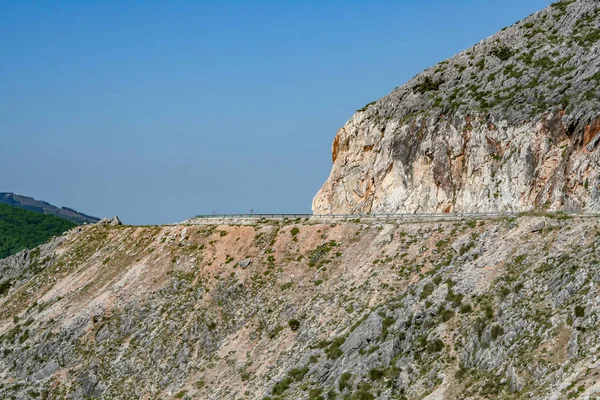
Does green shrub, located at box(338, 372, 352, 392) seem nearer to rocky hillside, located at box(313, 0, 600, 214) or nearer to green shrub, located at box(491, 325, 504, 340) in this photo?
green shrub, located at box(491, 325, 504, 340)

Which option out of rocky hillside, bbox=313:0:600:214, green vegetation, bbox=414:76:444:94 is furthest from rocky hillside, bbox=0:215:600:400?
green vegetation, bbox=414:76:444:94

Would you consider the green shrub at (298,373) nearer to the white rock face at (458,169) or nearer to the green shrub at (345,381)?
the green shrub at (345,381)

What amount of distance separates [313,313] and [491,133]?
26696 millimetres

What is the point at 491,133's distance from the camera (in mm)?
85938

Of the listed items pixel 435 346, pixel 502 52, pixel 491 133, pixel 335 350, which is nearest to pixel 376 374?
→ pixel 435 346

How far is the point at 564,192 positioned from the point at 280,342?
2805 cm

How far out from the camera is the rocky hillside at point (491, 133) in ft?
260

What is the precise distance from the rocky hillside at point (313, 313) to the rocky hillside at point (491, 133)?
9.61 metres

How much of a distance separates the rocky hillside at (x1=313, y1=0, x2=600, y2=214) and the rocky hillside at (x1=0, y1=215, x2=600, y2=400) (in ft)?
31.5

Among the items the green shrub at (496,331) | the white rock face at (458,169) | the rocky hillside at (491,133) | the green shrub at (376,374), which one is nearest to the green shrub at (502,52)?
the rocky hillside at (491,133)

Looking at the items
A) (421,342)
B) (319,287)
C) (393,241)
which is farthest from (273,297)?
(421,342)

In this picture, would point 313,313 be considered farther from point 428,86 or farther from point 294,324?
point 428,86

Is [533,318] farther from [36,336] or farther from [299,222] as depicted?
[36,336]

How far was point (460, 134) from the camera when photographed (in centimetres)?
8856
